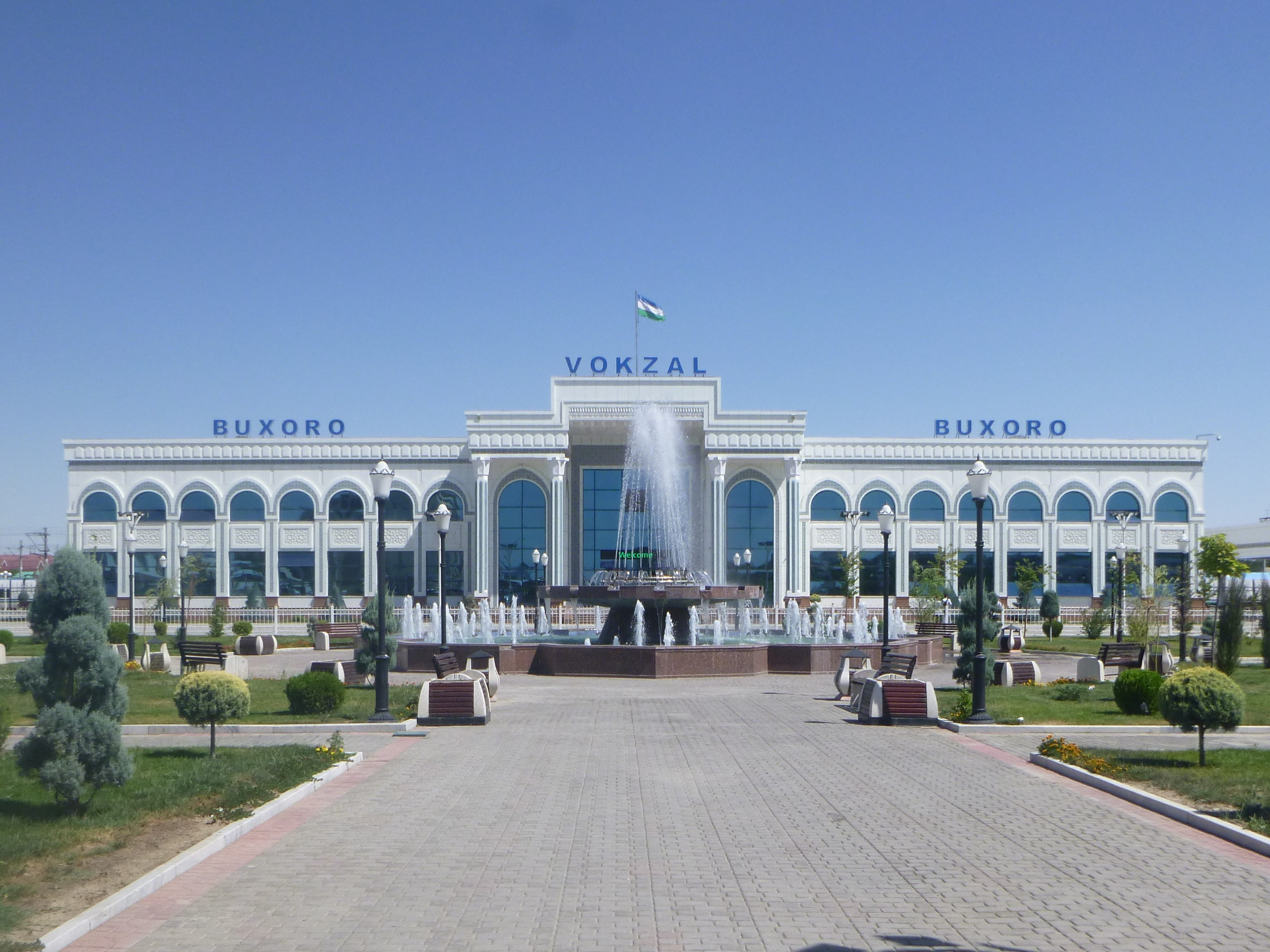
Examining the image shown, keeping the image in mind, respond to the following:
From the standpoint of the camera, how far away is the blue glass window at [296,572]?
60.4m

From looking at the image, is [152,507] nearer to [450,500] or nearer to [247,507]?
[247,507]

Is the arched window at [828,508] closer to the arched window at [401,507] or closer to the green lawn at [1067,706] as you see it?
the arched window at [401,507]

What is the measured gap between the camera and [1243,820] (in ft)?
35.0

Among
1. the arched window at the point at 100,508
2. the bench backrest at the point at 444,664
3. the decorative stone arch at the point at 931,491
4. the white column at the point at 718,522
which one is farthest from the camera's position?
the decorative stone arch at the point at 931,491

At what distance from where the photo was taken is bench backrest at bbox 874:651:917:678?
20.9m

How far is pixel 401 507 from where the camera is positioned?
61.0 m

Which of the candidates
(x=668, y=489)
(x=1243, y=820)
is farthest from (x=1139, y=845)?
(x=668, y=489)

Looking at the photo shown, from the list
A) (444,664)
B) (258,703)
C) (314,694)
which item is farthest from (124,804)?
(258,703)

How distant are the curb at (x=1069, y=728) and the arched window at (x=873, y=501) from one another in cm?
4275

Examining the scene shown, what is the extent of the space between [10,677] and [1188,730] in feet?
78.6

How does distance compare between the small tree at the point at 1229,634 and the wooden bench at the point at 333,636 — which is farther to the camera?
the wooden bench at the point at 333,636

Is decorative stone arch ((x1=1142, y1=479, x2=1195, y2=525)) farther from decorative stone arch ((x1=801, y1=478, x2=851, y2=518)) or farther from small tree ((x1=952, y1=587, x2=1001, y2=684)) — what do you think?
small tree ((x1=952, y1=587, x2=1001, y2=684))

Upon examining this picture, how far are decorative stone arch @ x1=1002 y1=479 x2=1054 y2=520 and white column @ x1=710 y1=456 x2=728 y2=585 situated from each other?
49.4 ft

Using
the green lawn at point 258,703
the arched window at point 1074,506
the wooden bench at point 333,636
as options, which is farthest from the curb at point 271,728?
the arched window at point 1074,506
